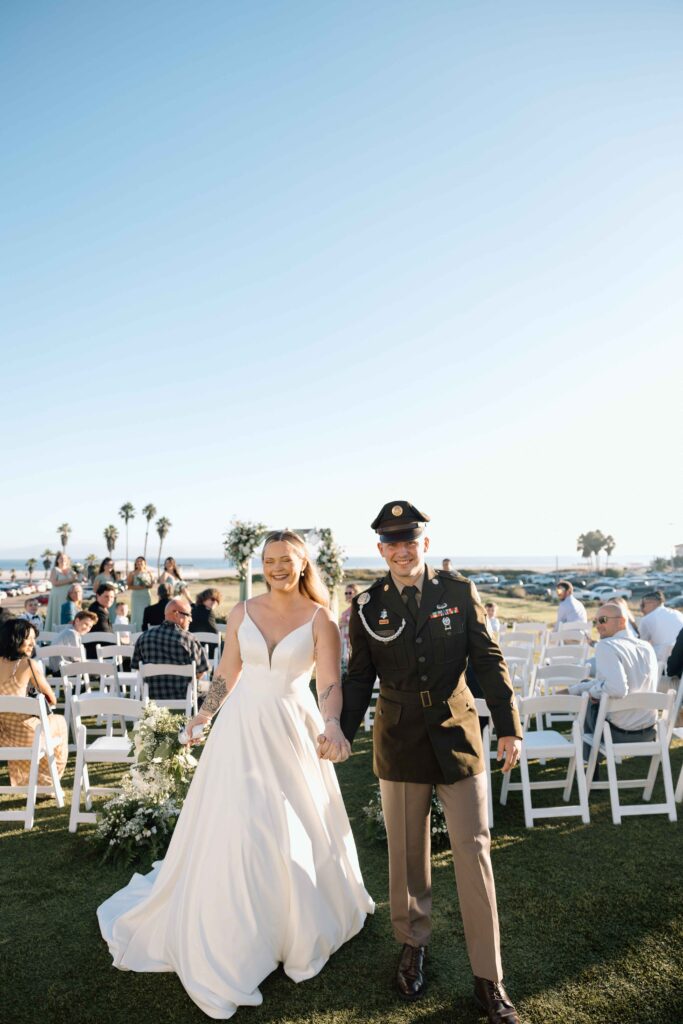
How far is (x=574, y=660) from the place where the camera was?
9.16 metres

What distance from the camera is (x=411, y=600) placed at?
3.50 m

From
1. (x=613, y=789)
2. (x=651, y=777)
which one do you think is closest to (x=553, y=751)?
(x=613, y=789)

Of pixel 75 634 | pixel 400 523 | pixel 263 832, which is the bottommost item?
pixel 263 832

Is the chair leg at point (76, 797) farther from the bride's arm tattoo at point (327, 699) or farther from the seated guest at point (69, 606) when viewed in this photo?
the seated guest at point (69, 606)

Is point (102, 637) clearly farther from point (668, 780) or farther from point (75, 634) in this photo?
point (668, 780)

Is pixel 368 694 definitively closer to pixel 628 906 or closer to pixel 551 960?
pixel 551 960

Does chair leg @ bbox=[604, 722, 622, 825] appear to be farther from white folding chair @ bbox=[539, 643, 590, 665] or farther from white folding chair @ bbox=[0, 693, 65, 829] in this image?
white folding chair @ bbox=[0, 693, 65, 829]

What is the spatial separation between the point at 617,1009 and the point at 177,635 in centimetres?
561

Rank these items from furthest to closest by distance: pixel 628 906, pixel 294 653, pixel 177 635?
pixel 177 635 < pixel 628 906 < pixel 294 653

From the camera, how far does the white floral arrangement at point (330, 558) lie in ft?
51.1

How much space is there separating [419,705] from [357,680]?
350mm

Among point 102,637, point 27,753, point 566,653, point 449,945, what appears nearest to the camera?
point 449,945

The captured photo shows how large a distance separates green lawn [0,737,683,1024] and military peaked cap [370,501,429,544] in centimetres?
205

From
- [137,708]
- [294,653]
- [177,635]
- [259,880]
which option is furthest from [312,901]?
[177,635]
